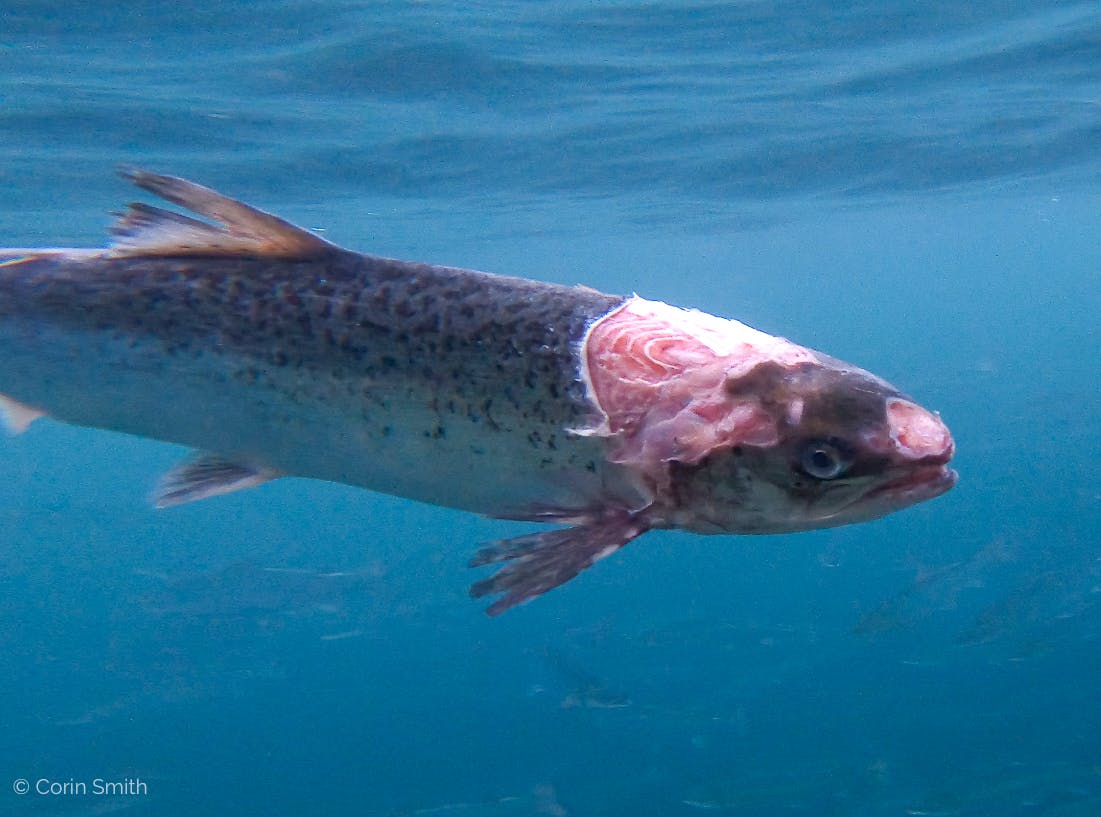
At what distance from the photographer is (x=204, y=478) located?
4.29 meters

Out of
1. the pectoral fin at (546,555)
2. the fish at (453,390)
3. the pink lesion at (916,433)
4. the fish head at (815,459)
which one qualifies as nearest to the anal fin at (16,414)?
the fish at (453,390)

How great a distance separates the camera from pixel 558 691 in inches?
475

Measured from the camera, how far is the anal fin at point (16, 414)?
4.32 metres

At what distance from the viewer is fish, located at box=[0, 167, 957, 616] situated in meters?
3.25

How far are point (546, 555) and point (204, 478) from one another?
2.00 metres

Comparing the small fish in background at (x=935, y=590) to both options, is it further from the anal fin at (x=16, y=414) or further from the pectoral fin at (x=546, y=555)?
the anal fin at (x=16, y=414)

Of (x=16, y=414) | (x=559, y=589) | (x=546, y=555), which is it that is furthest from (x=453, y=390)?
(x=559, y=589)

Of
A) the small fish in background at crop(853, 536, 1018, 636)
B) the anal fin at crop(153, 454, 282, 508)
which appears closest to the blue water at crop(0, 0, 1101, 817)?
the small fish in background at crop(853, 536, 1018, 636)

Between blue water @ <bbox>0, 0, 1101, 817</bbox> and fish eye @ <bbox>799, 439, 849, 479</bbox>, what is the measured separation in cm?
713

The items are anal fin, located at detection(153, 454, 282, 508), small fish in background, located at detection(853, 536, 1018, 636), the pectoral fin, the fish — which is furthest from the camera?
small fish in background, located at detection(853, 536, 1018, 636)

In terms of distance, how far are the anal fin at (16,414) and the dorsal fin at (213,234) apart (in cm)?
94

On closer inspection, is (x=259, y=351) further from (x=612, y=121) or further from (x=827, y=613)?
(x=612, y=121)

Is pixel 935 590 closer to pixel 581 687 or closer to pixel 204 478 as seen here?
pixel 581 687

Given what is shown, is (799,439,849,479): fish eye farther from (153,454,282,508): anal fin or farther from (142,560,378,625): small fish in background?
(142,560,378,625): small fish in background
